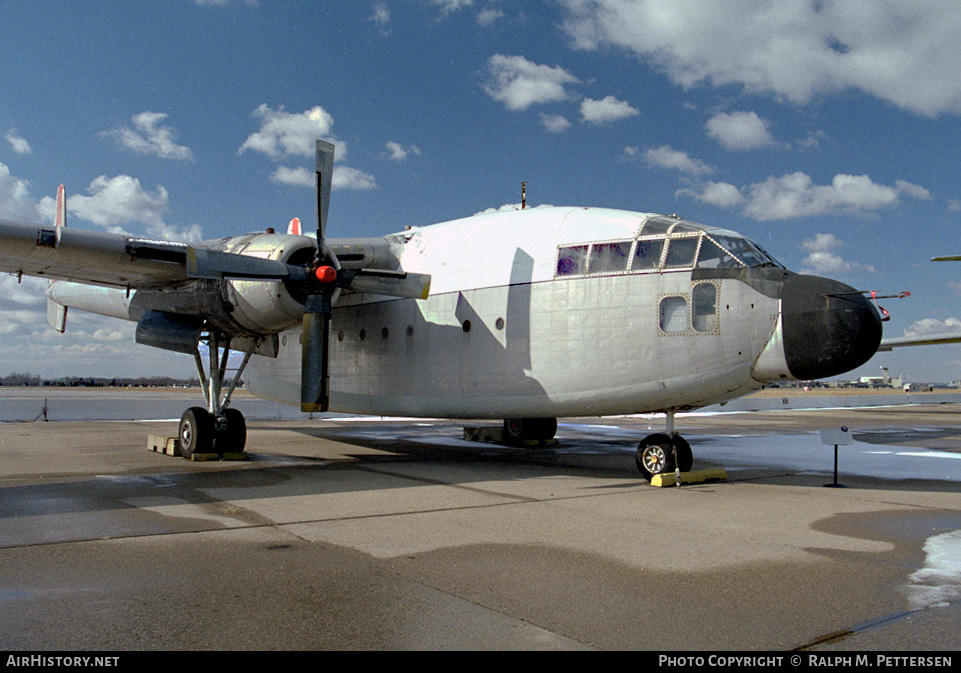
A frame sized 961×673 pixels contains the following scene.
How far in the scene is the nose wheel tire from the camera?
1038 cm

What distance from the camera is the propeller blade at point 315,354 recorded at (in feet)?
39.2

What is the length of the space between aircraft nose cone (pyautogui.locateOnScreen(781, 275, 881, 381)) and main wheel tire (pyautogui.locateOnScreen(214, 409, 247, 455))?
10.0 m

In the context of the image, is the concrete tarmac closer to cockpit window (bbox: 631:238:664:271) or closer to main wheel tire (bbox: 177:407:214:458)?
main wheel tire (bbox: 177:407:214:458)

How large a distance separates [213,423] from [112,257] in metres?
3.83

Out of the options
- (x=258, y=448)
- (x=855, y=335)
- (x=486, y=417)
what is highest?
(x=855, y=335)

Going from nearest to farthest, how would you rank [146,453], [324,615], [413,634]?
[413,634] < [324,615] < [146,453]

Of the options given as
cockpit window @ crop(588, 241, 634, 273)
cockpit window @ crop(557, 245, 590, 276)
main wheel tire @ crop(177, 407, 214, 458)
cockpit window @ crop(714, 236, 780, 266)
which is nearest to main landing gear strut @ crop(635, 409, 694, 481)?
cockpit window @ crop(588, 241, 634, 273)

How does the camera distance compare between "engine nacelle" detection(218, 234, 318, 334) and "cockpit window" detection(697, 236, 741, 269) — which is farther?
"engine nacelle" detection(218, 234, 318, 334)

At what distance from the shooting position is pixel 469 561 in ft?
18.5

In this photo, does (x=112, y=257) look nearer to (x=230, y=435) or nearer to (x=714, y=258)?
(x=230, y=435)

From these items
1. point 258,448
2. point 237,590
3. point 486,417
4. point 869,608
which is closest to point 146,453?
point 258,448

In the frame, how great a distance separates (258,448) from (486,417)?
736 cm

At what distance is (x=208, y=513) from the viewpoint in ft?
25.2
